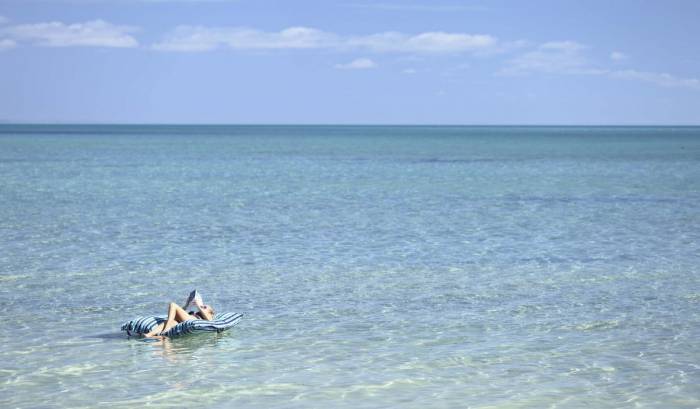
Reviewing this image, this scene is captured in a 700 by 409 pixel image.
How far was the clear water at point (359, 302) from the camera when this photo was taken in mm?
12102

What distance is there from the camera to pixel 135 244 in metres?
25.2

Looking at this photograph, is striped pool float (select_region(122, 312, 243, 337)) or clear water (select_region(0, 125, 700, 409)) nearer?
clear water (select_region(0, 125, 700, 409))

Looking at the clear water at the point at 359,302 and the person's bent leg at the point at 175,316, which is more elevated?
the person's bent leg at the point at 175,316

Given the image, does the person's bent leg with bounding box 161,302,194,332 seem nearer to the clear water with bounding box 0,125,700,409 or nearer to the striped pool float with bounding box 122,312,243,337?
the striped pool float with bounding box 122,312,243,337

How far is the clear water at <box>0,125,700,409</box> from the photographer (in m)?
12.1

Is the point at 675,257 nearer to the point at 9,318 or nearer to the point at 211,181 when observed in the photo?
the point at 9,318

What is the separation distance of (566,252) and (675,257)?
2.48 metres

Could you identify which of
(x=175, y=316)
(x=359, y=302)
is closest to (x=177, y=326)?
(x=175, y=316)

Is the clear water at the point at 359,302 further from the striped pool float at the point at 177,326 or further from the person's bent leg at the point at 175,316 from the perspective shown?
the person's bent leg at the point at 175,316

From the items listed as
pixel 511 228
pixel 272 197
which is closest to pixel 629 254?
pixel 511 228

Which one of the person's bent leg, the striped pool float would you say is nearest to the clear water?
the striped pool float

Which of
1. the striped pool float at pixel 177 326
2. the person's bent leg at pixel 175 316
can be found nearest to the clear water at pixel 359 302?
the striped pool float at pixel 177 326

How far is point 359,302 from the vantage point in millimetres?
17375

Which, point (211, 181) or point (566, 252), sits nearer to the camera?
point (566, 252)
